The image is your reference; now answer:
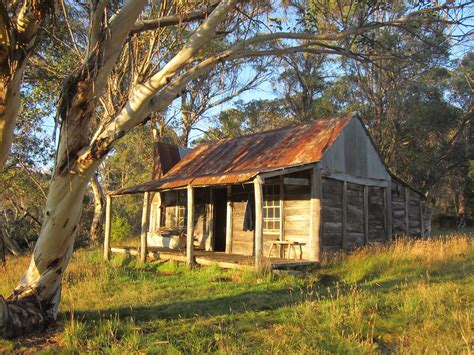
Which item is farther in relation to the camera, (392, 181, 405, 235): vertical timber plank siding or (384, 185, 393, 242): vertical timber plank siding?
(392, 181, 405, 235): vertical timber plank siding

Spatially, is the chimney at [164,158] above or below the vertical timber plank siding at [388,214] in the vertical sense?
above

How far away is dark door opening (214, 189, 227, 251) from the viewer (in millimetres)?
15914

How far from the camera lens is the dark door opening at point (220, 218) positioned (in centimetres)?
1591

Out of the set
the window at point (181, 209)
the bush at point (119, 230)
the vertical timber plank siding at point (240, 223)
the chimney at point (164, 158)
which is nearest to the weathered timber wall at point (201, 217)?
the window at point (181, 209)

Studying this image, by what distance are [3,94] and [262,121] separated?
2699cm

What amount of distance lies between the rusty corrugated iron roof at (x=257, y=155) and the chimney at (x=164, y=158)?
1.95 meters

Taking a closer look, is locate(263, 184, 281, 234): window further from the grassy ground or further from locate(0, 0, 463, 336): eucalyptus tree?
locate(0, 0, 463, 336): eucalyptus tree

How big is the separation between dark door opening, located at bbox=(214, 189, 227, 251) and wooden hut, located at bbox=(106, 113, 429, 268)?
4cm

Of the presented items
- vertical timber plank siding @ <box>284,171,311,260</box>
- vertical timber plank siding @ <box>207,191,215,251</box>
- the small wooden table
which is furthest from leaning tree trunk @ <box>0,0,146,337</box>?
vertical timber plank siding @ <box>207,191,215,251</box>

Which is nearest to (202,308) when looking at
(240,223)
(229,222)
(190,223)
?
(190,223)

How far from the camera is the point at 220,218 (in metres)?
16.0

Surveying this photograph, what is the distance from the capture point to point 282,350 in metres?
4.90

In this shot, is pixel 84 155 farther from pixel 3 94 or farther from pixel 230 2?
pixel 230 2

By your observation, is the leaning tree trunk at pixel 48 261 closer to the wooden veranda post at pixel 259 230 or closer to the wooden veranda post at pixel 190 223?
the wooden veranda post at pixel 259 230
